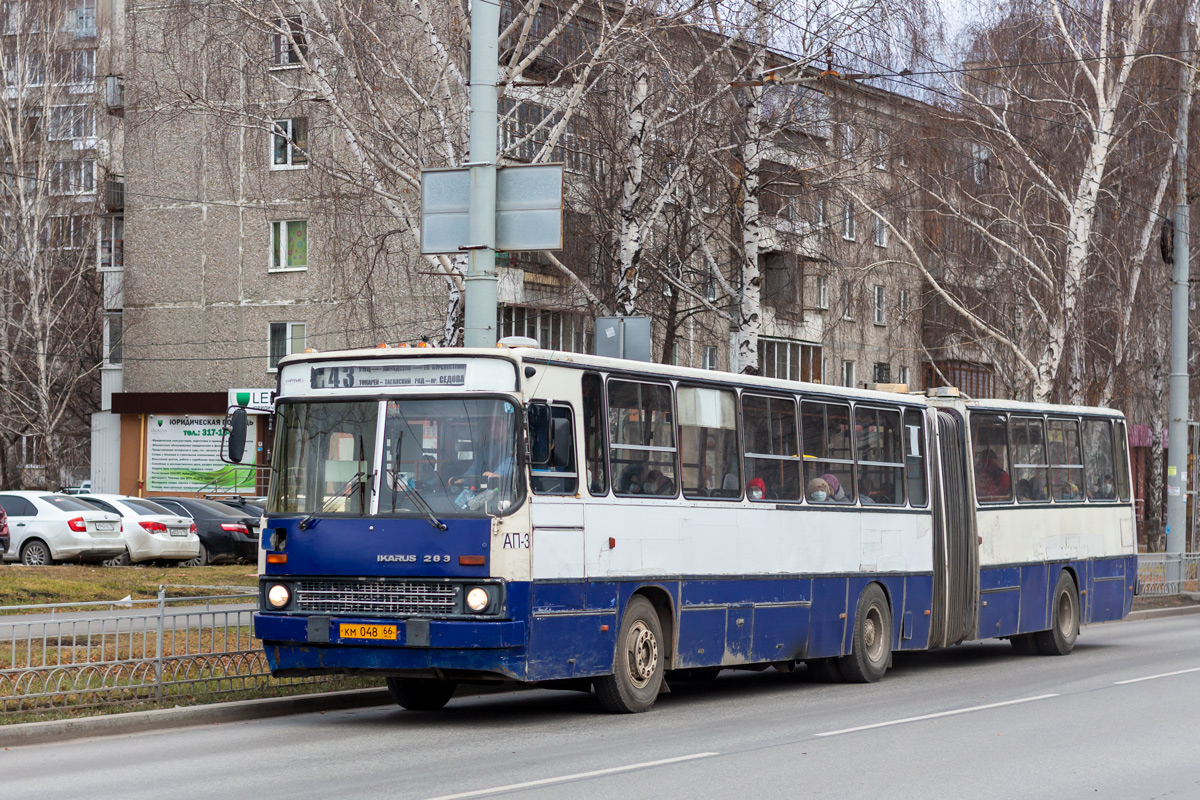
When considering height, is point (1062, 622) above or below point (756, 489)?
below

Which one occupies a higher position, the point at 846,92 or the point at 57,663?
the point at 846,92

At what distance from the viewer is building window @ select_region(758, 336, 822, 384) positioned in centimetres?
5103

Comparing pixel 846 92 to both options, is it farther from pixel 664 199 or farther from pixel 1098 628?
pixel 1098 628

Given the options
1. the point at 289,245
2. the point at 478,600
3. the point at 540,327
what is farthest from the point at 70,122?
the point at 478,600

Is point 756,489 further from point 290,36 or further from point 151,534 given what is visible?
point 151,534

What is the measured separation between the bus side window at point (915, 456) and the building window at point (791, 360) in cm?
3073

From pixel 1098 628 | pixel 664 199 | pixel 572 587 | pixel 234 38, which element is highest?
pixel 234 38

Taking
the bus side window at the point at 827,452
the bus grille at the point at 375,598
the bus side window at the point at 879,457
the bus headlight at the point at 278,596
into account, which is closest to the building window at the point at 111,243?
the bus side window at the point at 879,457

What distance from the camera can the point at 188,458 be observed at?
160 feet

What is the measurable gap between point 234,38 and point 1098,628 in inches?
625

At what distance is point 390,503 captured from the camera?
1264 centimetres

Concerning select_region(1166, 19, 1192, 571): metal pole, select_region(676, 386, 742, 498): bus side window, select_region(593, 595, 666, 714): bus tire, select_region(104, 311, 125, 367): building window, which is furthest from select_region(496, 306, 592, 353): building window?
select_region(593, 595, 666, 714): bus tire

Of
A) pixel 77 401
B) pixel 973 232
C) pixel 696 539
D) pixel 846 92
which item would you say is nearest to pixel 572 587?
pixel 696 539

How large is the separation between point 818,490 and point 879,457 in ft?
4.94
